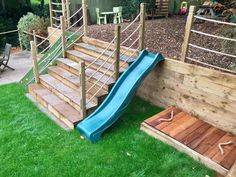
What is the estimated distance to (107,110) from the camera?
429cm

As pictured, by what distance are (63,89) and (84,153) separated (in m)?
1.92

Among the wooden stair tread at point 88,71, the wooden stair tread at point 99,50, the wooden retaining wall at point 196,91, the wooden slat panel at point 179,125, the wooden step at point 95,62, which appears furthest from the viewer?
the wooden stair tread at point 99,50

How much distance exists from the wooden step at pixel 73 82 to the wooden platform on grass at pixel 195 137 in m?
1.00

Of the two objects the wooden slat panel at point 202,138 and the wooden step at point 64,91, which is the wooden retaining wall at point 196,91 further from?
the wooden step at point 64,91

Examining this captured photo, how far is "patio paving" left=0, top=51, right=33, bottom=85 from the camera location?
6.94 meters

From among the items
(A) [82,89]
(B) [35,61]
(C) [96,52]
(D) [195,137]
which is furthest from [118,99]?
(B) [35,61]

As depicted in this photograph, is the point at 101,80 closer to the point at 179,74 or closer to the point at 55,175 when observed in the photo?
the point at 179,74

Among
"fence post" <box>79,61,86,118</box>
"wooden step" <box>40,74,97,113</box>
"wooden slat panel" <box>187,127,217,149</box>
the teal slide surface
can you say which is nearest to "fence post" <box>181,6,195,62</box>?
the teal slide surface

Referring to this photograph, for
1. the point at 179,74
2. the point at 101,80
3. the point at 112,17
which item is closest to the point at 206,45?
the point at 179,74

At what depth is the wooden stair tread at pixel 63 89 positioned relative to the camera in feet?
15.3

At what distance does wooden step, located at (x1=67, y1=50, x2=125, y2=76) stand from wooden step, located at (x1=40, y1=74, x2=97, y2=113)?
716 millimetres

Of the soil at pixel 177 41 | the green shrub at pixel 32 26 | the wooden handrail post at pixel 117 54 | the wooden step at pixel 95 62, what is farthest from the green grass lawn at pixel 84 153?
the green shrub at pixel 32 26

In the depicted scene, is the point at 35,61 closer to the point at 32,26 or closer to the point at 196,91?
the point at 196,91

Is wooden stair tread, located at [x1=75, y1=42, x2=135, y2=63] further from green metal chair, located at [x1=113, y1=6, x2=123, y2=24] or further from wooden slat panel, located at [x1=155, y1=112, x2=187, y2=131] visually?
green metal chair, located at [x1=113, y1=6, x2=123, y2=24]
